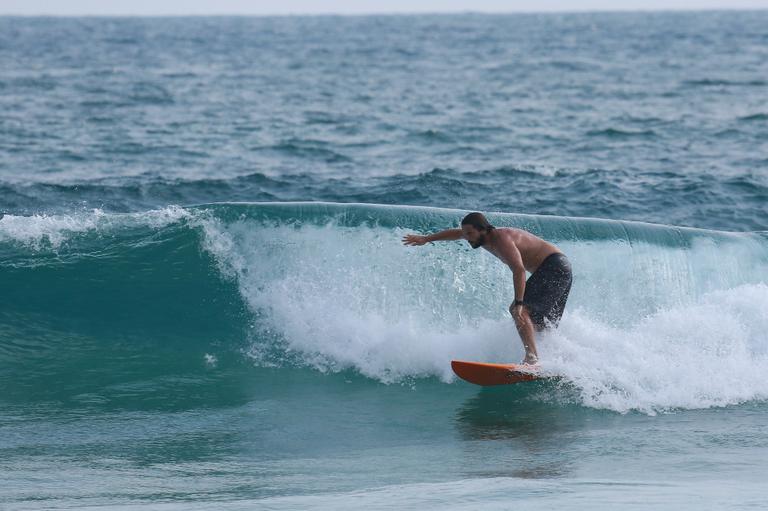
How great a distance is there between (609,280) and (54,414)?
550cm

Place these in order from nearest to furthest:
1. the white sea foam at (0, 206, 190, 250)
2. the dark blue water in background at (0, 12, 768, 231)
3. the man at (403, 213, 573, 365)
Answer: the man at (403, 213, 573, 365) < the white sea foam at (0, 206, 190, 250) < the dark blue water in background at (0, 12, 768, 231)

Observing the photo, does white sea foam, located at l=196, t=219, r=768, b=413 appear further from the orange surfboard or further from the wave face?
the orange surfboard

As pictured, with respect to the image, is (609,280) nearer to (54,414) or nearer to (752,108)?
(54,414)

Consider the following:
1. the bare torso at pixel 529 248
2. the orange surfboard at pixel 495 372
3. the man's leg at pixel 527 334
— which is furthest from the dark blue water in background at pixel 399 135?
the orange surfboard at pixel 495 372

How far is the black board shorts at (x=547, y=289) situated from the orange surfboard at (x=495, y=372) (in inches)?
17.6

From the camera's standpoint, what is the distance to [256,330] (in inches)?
411

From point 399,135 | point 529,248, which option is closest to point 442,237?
point 529,248

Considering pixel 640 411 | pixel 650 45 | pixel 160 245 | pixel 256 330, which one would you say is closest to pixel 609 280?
pixel 640 411

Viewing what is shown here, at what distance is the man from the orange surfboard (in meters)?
0.12

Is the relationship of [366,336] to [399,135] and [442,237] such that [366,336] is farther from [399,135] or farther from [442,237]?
[399,135]

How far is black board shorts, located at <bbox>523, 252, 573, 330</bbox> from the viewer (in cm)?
892

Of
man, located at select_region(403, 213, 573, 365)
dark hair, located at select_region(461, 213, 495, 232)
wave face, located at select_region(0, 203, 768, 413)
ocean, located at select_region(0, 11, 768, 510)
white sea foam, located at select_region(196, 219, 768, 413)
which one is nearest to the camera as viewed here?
ocean, located at select_region(0, 11, 768, 510)

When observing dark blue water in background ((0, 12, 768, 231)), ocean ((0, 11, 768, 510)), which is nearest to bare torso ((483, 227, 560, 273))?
ocean ((0, 11, 768, 510))

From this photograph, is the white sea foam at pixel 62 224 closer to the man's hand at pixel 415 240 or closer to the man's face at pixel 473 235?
the man's hand at pixel 415 240
